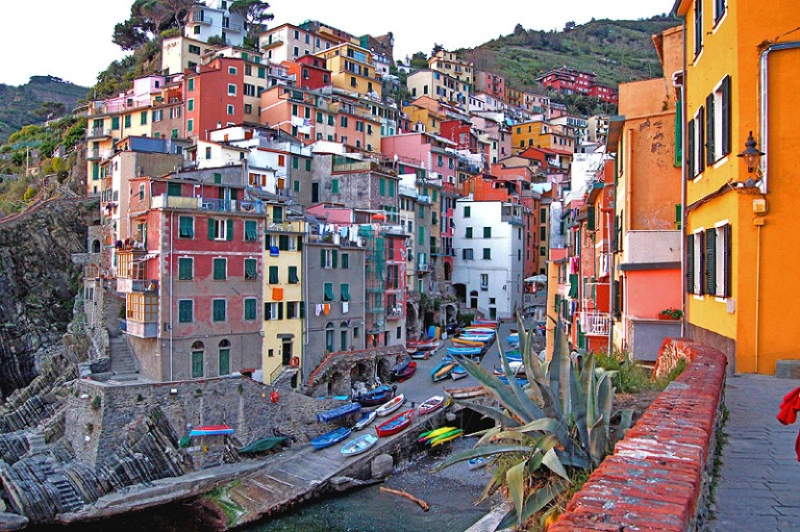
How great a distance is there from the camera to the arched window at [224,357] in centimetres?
3778

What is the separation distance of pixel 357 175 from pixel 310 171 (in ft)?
14.1

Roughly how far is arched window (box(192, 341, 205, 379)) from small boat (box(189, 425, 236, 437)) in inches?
163

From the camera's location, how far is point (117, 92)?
261 ft

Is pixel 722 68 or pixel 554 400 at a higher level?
pixel 722 68

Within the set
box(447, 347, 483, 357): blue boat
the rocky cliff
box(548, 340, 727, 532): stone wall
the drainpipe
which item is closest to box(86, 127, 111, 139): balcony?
the rocky cliff

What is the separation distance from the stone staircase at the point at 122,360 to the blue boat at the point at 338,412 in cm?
1055

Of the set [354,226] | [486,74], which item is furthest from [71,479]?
[486,74]

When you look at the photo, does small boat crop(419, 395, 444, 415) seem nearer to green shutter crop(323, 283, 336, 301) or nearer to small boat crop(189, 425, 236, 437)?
green shutter crop(323, 283, 336, 301)

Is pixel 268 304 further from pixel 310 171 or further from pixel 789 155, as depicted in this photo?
pixel 789 155

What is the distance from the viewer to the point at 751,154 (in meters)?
10.4

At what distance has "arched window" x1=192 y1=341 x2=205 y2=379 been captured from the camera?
36781 mm

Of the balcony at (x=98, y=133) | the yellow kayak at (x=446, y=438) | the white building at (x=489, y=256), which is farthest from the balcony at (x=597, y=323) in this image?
the balcony at (x=98, y=133)

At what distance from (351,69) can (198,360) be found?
54.1 m

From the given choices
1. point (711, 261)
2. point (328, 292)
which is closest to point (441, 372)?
point (328, 292)
